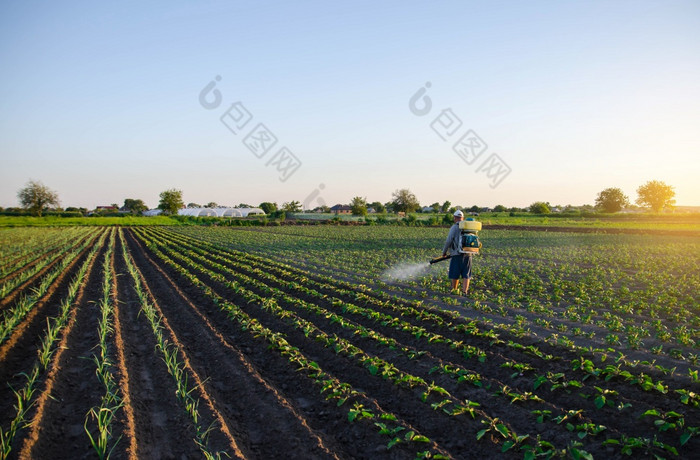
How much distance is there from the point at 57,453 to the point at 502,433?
4036 millimetres

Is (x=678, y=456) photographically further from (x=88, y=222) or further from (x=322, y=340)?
(x=88, y=222)

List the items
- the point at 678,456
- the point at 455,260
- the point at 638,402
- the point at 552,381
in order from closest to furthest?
the point at 678,456 < the point at 638,402 < the point at 552,381 < the point at 455,260

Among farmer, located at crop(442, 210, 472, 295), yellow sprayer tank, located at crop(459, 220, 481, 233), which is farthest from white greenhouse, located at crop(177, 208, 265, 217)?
yellow sprayer tank, located at crop(459, 220, 481, 233)

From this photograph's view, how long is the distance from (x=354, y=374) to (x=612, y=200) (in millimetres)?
88169

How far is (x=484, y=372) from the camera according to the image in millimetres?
4973

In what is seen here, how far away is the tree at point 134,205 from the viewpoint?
367 feet

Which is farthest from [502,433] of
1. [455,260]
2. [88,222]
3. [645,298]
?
[88,222]

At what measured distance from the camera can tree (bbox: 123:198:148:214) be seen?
367ft

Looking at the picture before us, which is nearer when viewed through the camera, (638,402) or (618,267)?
(638,402)

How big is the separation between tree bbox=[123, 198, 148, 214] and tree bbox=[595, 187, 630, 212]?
11653cm

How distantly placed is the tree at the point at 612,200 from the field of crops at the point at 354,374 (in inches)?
3082

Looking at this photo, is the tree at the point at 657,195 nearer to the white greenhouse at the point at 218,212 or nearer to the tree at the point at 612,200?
the tree at the point at 612,200

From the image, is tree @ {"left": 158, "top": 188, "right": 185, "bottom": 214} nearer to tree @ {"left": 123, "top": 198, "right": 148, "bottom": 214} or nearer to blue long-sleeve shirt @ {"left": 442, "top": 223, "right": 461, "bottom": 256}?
tree @ {"left": 123, "top": 198, "right": 148, "bottom": 214}

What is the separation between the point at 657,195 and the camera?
254 ft
